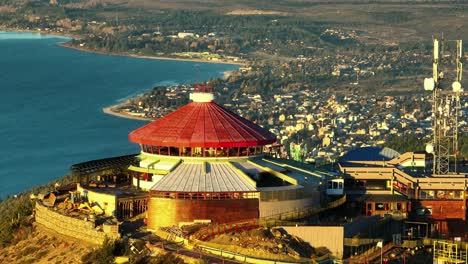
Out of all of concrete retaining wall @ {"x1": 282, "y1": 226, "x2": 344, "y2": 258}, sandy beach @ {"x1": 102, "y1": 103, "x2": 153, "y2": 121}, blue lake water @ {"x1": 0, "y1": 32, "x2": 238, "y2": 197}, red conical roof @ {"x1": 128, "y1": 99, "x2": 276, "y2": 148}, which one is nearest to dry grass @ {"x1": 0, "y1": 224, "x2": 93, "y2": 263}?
red conical roof @ {"x1": 128, "y1": 99, "x2": 276, "y2": 148}

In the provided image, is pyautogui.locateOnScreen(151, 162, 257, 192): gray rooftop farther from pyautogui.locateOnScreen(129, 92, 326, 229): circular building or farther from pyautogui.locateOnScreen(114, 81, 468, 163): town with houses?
pyautogui.locateOnScreen(114, 81, 468, 163): town with houses

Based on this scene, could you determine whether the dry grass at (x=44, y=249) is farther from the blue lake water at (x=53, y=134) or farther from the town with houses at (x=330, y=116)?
the town with houses at (x=330, y=116)

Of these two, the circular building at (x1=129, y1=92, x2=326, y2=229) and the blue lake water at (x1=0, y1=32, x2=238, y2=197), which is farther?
the blue lake water at (x1=0, y1=32, x2=238, y2=197)

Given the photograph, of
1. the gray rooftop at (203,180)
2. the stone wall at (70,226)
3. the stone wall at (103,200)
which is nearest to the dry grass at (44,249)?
the stone wall at (70,226)

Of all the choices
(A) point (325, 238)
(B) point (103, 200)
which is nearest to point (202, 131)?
(B) point (103, 200)

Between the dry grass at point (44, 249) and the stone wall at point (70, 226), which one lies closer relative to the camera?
the dry grass at point (44, 249)

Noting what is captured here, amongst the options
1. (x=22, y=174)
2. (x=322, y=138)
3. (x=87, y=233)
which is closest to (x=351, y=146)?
(x=322, y=138)

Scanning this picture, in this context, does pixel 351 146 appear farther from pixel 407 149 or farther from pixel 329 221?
pixel 329 221
